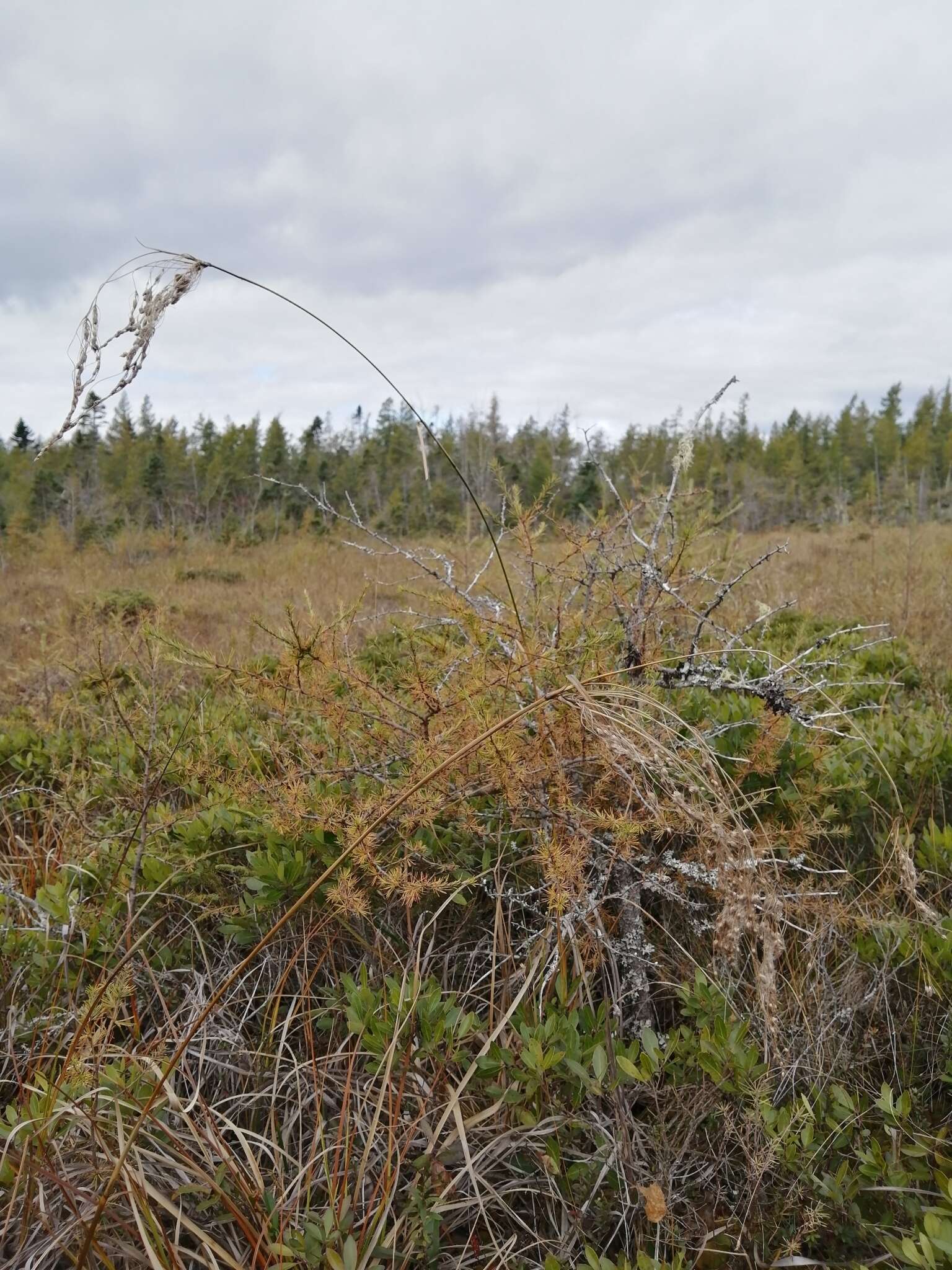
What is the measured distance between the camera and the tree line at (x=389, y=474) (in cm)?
2767

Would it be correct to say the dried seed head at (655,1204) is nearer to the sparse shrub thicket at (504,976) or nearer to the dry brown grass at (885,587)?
the sparse shrub thicket at (504,976)

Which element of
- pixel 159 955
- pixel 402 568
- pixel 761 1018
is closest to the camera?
pixel 761 1018

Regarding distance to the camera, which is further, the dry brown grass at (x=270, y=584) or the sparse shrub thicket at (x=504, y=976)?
the dry brown grass at (x=270, y=584)

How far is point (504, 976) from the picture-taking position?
1.84 metres

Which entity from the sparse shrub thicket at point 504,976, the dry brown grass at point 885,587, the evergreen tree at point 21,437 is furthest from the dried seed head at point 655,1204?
the evergreen tree at point 21,437

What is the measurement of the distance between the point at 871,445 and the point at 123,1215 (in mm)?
61943

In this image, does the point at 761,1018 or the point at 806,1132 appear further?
the point at 761,1018

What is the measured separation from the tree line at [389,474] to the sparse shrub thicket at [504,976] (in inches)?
631

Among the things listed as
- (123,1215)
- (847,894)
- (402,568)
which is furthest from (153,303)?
(402,568)

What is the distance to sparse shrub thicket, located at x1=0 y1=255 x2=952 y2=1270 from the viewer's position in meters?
1.35

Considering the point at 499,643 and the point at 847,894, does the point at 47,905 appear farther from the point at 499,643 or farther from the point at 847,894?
the point at 847,894

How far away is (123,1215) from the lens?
1.40m

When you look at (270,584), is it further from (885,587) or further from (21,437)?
(21,437)

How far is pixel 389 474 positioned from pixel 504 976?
39446 mm
